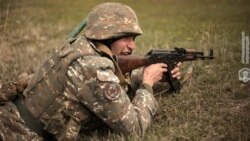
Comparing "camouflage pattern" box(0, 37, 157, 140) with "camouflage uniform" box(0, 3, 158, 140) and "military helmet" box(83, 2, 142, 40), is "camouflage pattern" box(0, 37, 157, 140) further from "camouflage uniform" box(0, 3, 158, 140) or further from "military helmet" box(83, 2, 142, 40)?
"military helmet" box(83, 2, 142, 40)

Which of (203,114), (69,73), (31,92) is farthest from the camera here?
(203,114)

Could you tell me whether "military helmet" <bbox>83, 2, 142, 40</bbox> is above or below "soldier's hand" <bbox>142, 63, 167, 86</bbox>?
above

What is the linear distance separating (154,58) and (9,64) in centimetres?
402

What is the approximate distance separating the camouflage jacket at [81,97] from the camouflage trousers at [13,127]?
0.18 meters

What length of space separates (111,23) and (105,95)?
83 cm

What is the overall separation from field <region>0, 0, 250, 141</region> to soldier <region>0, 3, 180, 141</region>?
379mm

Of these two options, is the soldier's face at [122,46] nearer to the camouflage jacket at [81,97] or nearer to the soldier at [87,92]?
the soldier at [87,92]

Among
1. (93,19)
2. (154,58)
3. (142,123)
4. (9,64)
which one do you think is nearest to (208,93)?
(154,58)

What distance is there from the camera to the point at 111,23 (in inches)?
207

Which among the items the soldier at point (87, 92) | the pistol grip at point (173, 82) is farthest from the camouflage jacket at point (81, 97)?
the pistol grip at point (173, 82)

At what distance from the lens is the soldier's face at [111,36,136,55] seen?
5.40m

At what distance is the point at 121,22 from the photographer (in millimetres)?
5301

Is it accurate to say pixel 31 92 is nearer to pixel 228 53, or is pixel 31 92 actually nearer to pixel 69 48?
pixel 69 48

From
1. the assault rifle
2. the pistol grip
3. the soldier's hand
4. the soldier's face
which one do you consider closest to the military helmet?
the soldier's face
